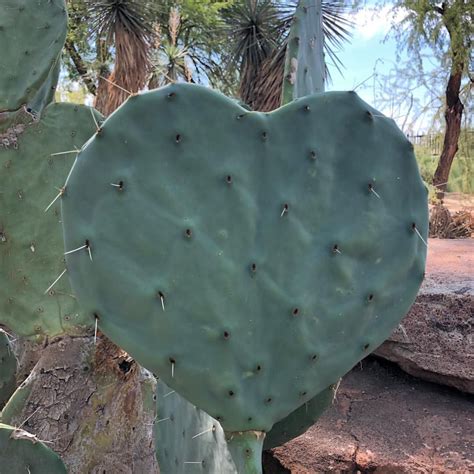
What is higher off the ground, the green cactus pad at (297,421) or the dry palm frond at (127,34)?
the dry palm frond at (127,34)

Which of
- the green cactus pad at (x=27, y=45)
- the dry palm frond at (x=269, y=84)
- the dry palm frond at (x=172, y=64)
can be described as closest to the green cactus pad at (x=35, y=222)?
the green cactus pad at (x=27, y=45)

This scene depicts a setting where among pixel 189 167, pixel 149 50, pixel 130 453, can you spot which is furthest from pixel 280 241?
pixel 149 50

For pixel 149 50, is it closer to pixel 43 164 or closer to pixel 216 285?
pixel 43 164

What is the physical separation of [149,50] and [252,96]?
2.06 meters

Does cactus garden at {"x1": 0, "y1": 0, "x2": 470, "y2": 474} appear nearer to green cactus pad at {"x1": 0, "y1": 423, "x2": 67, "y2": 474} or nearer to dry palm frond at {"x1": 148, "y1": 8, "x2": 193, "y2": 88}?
green cactus pad at {"x1": 0, "y1": 423, "x2": 67, "y2": 474}

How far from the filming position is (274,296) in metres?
1.07

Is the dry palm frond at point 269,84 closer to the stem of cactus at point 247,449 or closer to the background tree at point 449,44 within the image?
the background tree at point 449,44

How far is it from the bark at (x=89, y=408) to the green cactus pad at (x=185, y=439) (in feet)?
0.40

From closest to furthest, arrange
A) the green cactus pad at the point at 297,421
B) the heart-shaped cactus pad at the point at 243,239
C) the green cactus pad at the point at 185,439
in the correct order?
1. the heart-shaped cactus pad at the point at 243,239
2. the green cactus pad at the point at 185,439
3. the green cactus pad at the point at 297,421

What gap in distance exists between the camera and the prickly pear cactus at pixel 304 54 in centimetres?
143

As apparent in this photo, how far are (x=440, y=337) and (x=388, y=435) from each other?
72 centimetres

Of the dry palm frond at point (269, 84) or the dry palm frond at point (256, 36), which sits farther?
the dry palm frond at point (256, 36)

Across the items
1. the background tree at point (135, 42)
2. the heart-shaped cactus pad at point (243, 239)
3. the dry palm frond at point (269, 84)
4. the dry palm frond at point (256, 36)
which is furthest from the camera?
the dry palm frond at point (256, 36)

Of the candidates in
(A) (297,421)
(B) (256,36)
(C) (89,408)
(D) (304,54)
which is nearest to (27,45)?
(D) (304,54)
